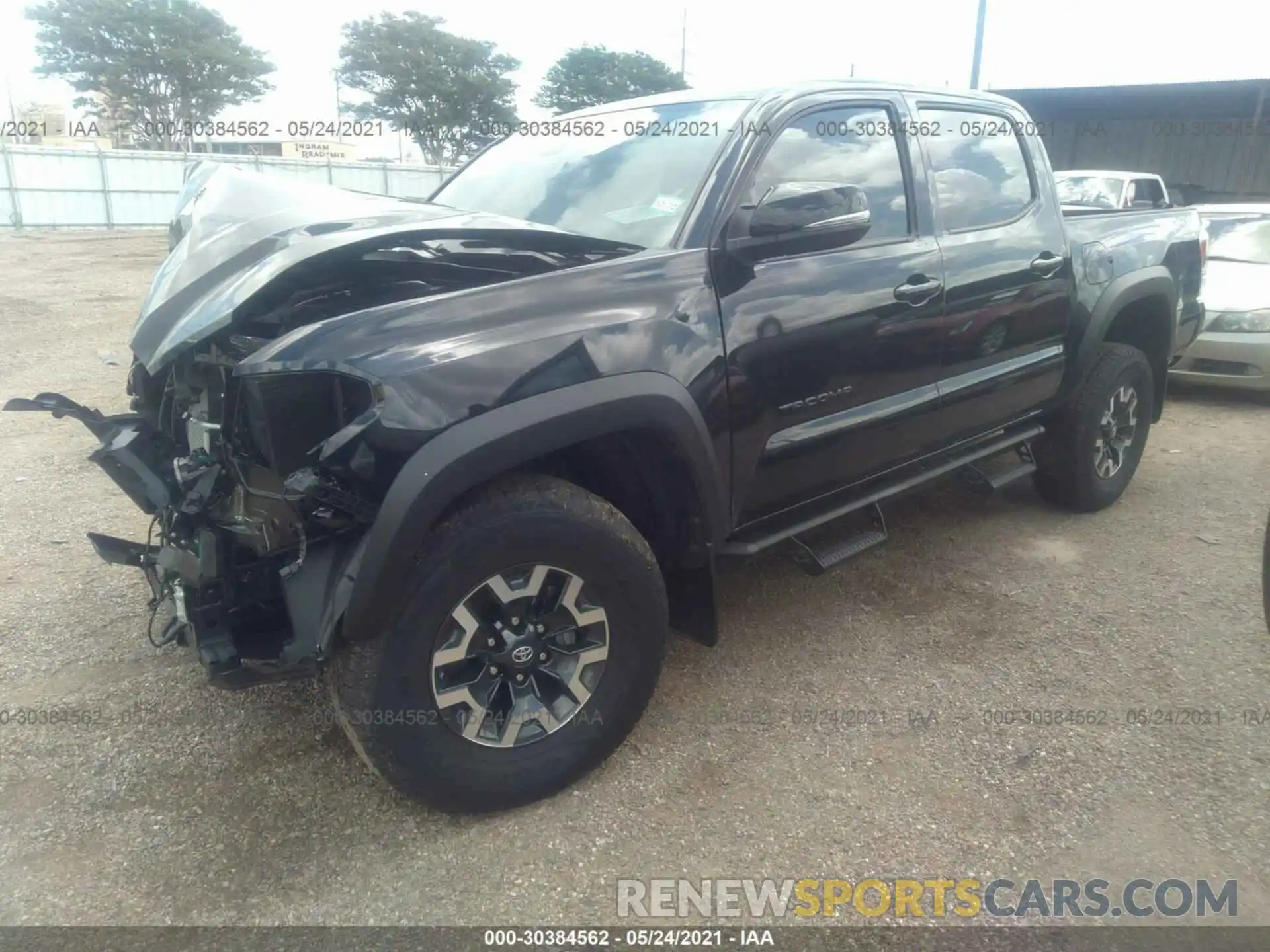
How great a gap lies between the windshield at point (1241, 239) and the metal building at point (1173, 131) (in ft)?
31.1

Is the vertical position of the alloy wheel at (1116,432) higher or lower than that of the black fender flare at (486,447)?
lower

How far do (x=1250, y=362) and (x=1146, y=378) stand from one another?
10.7 feet

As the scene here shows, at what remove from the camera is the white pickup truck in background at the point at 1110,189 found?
10.3 metres

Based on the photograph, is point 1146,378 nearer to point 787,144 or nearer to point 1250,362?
point 787,144

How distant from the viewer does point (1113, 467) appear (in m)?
4.77

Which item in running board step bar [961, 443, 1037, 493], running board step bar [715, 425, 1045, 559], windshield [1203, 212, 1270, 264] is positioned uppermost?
windshield [1203, 212, 1270, 264]

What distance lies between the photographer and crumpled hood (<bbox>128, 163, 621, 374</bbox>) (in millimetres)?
2342

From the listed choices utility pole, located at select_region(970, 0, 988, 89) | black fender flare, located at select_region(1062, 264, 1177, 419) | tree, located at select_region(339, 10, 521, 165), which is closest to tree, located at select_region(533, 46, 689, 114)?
tree, located at select_region(339, 10, 521, 165)

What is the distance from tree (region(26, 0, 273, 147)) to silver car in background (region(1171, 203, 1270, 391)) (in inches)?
1169

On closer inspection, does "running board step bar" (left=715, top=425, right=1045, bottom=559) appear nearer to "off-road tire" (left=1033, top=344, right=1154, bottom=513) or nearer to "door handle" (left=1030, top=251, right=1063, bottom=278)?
"off-road tire" (left=1033, top=344, right=1154, bottom=513)

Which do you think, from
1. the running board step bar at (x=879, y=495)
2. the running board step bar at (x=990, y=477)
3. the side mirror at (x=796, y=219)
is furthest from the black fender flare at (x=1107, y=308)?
the side mirror at (x=796, y=219)

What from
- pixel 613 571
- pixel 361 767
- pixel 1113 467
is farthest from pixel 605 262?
pixel 1113 467

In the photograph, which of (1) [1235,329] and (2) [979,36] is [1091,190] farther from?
(2) [979,36]

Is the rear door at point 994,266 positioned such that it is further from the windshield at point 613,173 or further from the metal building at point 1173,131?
the metal building at point 1173,131
